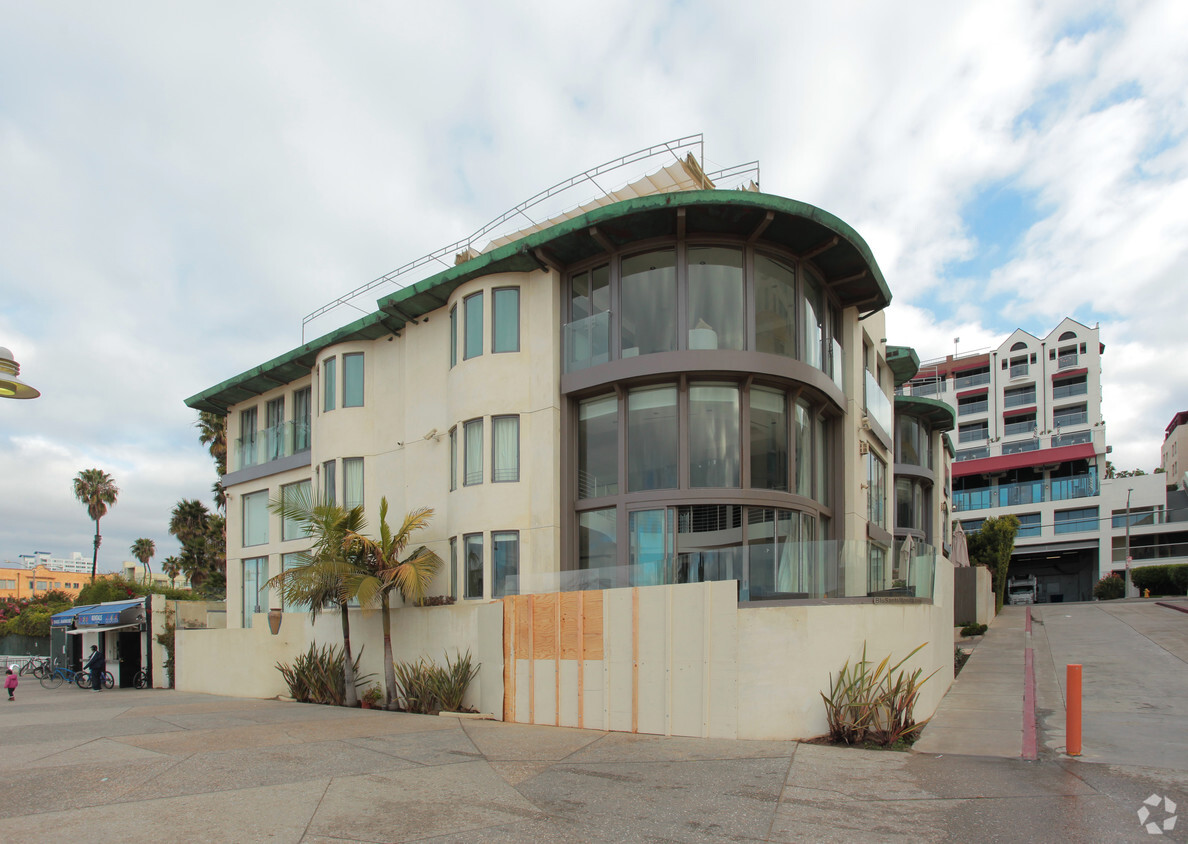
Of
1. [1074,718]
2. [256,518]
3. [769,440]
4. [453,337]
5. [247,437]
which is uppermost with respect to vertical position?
[453,337]

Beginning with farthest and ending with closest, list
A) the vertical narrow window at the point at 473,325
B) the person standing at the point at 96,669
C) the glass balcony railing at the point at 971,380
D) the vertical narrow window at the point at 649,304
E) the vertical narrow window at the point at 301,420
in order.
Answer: the glass balcony railing at the point at 971,380, the person standing at the point at 96,669, the vertical narrow window at the point at 301,420, the vertical narrow window at the point at 473,325, the vertical narrow window at the point at 649,304

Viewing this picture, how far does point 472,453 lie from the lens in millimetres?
17875

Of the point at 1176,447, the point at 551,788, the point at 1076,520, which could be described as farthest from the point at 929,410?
the point at 1176,447

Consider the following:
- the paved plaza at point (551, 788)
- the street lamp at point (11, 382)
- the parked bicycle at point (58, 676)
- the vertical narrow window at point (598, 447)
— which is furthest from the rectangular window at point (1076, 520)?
the street lamp at point (11, 382)

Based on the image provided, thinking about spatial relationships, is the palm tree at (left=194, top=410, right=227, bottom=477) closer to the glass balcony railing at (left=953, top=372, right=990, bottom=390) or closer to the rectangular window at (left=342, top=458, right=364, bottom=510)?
the rectangular window at (left=342, top=458, right=364, bottom=510)

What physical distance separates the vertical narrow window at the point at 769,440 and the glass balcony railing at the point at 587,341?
296cm

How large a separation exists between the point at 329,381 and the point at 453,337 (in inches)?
200

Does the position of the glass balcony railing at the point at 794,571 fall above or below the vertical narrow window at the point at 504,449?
below

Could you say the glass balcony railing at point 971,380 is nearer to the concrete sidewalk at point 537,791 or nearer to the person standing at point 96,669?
the person standing at point 96,669

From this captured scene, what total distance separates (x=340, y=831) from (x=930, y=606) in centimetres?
1017

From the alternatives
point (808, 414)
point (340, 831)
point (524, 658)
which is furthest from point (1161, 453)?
point (340, 831)

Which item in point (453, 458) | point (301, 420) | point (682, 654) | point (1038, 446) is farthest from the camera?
A: point (1038, 446)

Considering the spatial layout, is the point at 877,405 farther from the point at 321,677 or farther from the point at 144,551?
the point at 144,551

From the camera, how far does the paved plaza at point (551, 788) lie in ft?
23.9
